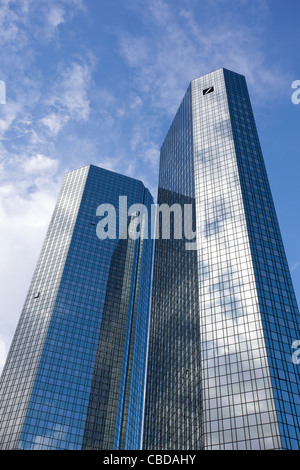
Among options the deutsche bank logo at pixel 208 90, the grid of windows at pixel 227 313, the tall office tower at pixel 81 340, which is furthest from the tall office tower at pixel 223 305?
the tall office tower at pixel 81 340

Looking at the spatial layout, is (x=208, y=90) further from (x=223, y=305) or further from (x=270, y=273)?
Result: (x=223, y=305)

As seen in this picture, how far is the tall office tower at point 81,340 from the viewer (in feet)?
426

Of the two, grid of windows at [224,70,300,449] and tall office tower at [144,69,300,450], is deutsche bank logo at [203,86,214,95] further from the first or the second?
grid of windows at [224,70,300,449]

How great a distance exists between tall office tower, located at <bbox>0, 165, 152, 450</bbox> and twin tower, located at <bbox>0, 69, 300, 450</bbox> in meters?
0.44

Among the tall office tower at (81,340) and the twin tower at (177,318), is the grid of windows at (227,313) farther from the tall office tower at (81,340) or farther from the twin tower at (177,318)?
the tall office tower at (81,340)

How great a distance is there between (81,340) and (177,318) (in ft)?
145

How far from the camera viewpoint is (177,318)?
11919 centimetres

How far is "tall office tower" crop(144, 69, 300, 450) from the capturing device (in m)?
76.6

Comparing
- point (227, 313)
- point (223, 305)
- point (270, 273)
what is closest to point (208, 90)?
point (270, 273)

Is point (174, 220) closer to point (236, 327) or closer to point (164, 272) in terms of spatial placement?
point (164, 272)

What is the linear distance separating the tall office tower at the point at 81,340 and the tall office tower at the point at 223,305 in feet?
82.4

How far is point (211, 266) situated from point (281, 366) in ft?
90.0
